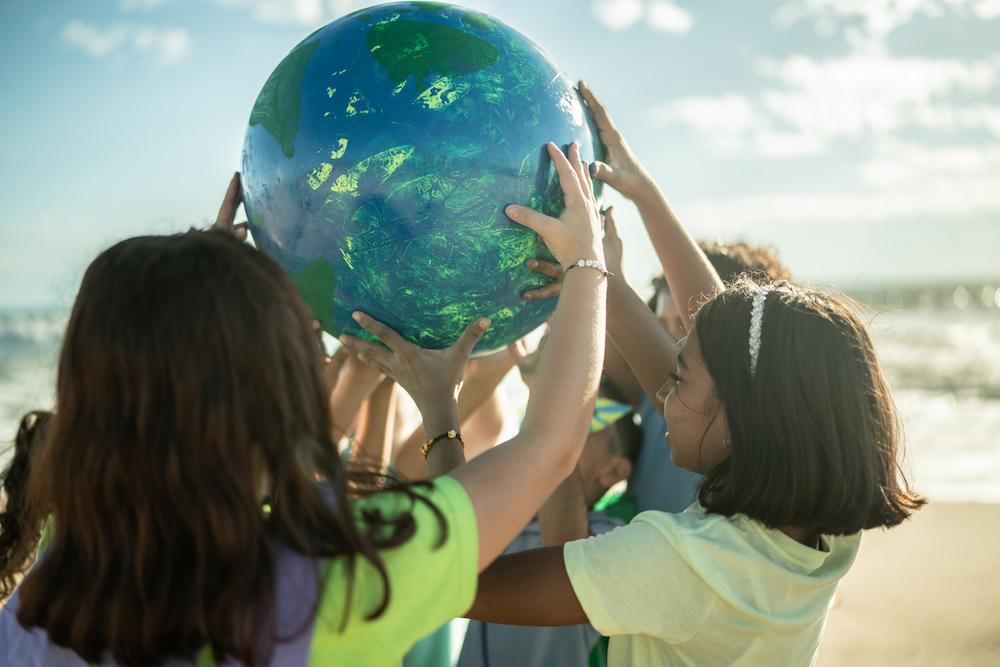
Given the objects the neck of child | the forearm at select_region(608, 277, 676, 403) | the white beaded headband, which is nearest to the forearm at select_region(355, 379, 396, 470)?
the forearm at select_region(608, 277, 676, 403)

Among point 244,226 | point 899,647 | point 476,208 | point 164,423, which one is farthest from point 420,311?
A: point 899,647

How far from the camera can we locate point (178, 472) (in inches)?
57.7

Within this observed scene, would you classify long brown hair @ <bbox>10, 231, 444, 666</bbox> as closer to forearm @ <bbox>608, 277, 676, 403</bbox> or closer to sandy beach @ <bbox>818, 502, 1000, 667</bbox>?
forearm @ <bbox>608, 277, 676, 403</bbox>

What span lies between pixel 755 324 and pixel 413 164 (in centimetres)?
95

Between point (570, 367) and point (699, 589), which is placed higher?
point (570, 367)

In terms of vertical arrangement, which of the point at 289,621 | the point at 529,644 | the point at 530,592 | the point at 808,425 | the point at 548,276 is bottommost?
the point at 529,644

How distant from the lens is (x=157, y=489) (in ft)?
4.85

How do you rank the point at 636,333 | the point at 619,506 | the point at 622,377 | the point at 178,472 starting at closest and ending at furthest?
the point at 178,472 < the point at 636,333 < the point at 619,506 < the point at 622,377

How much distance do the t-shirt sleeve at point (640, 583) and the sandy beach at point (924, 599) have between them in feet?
10.0

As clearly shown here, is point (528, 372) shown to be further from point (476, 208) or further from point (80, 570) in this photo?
point (80, 570)

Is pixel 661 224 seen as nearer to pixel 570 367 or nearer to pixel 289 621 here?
pixel 570 367

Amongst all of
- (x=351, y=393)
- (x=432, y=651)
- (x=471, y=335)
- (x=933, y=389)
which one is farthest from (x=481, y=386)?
(x=933, y=389)

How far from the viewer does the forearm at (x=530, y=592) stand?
1890 millimetres

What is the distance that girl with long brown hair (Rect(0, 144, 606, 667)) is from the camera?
4.81 ft
